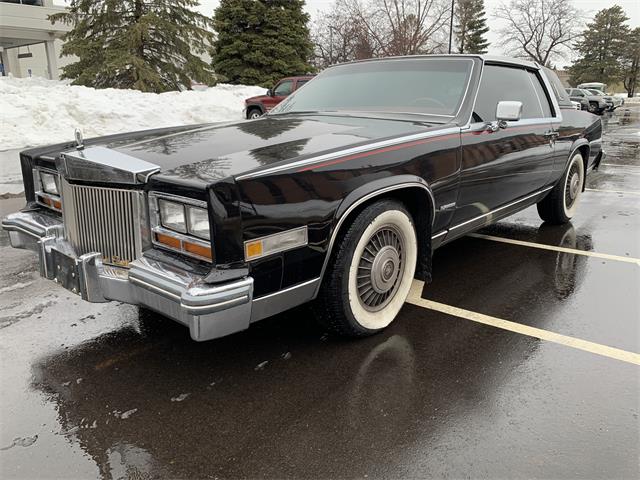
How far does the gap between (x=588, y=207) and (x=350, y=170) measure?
16.6 feet

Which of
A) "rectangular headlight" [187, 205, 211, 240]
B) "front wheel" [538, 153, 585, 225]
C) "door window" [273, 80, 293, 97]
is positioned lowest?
"front wheel" [538, 153, 585, 225]

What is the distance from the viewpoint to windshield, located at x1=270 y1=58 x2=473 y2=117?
3760 mm

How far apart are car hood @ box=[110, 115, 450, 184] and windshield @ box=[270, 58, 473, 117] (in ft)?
0.95

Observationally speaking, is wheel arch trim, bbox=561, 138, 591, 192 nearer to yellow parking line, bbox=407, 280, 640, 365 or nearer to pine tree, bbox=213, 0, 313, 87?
yellow parking line, bbox=407, 280, 640, 365

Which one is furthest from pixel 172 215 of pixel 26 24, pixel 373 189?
pixel 26 24

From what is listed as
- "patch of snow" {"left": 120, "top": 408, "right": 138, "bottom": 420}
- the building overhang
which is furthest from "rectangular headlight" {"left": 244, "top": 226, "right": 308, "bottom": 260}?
the building overhang

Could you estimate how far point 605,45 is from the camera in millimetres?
61688

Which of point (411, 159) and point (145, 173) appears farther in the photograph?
point (411, 159)

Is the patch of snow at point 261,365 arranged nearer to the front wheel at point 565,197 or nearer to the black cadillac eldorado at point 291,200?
the black cadillac eldorado at point 291,200

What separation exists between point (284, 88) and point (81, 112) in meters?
6.77

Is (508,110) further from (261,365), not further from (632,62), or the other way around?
(632,62)

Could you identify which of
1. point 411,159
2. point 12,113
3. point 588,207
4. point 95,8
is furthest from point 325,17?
point 411,159

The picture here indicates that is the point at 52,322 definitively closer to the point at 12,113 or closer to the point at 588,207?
the point at 588,207

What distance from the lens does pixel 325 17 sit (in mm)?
40906
